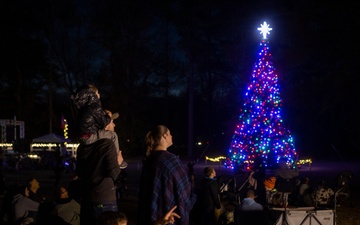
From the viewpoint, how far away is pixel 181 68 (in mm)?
49344

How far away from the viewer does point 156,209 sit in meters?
4.89

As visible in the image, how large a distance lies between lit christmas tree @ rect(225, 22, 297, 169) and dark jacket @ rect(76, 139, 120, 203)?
20196 millimetres

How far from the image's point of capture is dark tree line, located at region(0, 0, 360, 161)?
39062mm

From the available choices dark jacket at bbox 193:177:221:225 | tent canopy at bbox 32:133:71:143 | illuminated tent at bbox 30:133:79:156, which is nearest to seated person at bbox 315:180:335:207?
dark jacket at bbox 193:177:221:225

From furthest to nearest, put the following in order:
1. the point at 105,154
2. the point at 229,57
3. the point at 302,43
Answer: the point at 229,57 < the point at 302,43 < the point at 105,154

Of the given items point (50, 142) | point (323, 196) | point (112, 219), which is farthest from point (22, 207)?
point (50, 142)

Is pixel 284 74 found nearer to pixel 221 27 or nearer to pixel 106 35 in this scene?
pixel 221 27

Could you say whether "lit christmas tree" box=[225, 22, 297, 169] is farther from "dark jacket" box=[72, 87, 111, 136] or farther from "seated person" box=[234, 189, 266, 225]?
"dark jacket" box=[72, 87, 111, 136]

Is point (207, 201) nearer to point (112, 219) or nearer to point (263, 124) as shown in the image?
point (112, 219)

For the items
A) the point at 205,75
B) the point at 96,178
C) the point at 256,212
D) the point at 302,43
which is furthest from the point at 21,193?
the point at 205,75

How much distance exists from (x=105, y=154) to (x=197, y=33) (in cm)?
4266

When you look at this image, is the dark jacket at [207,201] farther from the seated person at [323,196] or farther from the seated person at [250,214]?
the seated person at [323,196]

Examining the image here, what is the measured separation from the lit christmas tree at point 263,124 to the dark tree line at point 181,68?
13.5 meters

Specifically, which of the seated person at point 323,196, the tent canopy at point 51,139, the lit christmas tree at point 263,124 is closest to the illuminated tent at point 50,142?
the tent canopy at point 51,139
